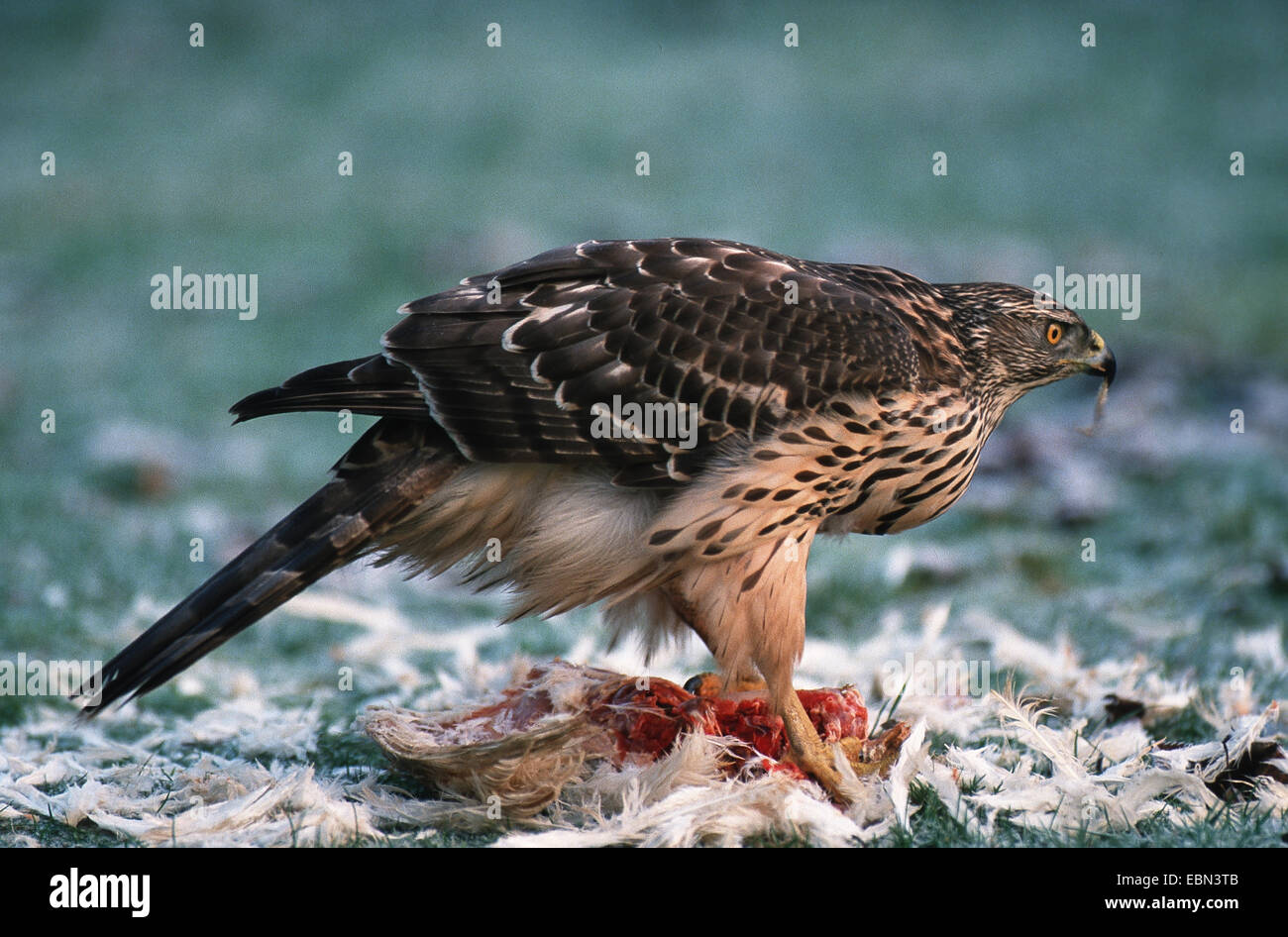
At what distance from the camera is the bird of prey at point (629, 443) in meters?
4.19

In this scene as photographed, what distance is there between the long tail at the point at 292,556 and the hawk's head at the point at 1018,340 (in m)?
1.71

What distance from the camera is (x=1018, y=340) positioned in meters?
4.74

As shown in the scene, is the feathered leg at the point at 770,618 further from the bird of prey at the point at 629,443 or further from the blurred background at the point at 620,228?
the blurred background at the point at 620,228

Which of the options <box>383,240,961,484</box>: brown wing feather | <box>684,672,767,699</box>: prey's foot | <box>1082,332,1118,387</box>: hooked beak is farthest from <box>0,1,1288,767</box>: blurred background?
<box>383,240,961,484</box>: brown wing feather

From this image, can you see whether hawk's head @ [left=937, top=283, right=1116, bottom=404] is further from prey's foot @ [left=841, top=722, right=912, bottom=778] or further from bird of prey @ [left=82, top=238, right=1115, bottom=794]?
prey's foot @ [left=841, top=722, right=912, bottom=778]

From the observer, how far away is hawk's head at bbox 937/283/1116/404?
185 inches

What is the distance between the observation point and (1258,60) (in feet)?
48.3

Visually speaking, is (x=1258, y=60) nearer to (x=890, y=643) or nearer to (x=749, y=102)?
(x=749, y=102)

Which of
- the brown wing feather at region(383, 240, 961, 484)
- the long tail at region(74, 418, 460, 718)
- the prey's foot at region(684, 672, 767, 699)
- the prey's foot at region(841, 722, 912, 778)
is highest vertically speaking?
the brown wing feather at region(383, 240, 961, 484)

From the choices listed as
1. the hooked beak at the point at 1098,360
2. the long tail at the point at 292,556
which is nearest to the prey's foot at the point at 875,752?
the hooked beak at the point at 1098,360

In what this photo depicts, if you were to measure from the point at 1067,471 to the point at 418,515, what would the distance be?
5016mm

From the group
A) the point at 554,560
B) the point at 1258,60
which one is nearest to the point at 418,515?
the point at 554,560

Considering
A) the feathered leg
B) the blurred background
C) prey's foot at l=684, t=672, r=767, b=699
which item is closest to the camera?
the feathered leg

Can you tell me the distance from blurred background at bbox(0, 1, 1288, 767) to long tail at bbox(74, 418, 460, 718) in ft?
5.76
